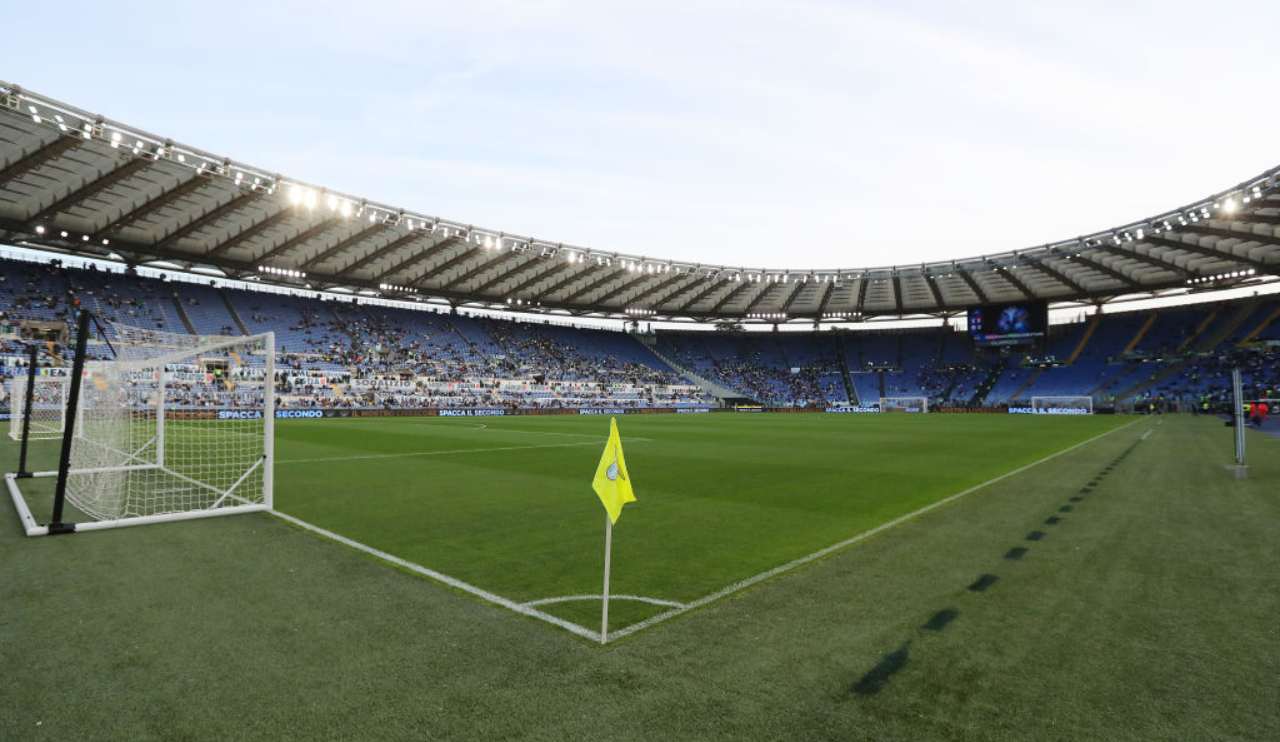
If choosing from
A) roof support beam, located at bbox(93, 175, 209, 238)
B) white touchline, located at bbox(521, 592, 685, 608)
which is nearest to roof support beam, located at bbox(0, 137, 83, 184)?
roof support beam, located at bbox(93, 175, 209, 238)

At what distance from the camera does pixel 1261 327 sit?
56719 mm

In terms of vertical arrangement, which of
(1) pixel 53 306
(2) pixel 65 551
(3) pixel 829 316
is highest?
(3) pixel 829 316

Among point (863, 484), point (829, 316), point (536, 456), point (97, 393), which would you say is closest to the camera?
point (863, 484)

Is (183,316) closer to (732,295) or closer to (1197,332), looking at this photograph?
(732,295)

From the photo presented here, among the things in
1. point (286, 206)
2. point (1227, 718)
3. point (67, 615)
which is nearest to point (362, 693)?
point (67, 615)

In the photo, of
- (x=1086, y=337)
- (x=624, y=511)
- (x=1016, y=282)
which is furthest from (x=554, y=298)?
(x=1086, y=337)

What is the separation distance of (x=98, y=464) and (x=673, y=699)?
16.1m

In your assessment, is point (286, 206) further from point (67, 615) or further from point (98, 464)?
point (67, 615)

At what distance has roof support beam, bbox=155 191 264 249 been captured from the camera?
35.0m

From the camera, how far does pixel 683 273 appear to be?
2339 inches

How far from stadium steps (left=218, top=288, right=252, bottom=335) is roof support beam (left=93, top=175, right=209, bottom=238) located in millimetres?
10911

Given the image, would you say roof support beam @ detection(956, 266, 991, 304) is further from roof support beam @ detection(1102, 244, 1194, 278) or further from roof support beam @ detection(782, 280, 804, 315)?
roof support beam @ detection(782, 280, 804, 315)

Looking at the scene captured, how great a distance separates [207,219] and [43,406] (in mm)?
15844

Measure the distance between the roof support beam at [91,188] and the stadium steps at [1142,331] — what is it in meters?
83.4
